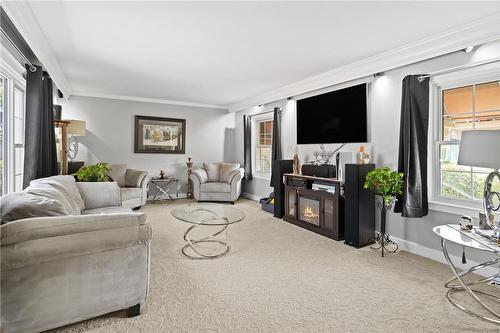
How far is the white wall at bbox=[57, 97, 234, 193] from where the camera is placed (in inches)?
232

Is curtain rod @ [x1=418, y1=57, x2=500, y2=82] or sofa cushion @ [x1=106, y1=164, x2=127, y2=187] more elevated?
curtain rod @ [x1=418, y1=57, x2=500, y2=82]

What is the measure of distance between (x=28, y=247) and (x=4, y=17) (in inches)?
85.9

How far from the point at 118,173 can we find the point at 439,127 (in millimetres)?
5469

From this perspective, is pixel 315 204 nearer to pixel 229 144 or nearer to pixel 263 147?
pixel 263 147

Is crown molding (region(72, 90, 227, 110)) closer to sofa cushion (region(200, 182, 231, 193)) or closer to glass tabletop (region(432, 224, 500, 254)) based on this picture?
sofa cushion (region(200, 182, 231, 193))

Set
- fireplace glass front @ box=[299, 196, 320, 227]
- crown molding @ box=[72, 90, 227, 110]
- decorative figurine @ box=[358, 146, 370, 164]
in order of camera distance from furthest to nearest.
A: crown molding @ box=[72, 90, 227, 110] → fireplace glass front @ box=[299, 196, 320, 227] → decorative figurine @ box=[358, 146, 370, 164]

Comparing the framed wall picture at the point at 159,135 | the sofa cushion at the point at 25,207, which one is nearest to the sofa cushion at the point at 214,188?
the framed wall picture at the point at 159,135

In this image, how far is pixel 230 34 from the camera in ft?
9.61

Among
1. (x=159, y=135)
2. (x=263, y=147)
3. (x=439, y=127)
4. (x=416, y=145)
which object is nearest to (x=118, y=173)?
(x=159, y=135)

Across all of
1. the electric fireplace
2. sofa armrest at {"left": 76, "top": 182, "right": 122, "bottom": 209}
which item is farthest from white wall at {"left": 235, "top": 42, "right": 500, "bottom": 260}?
sofa armrest at {"left": 76, "top": 182, "right": 122, "bottom": 209}

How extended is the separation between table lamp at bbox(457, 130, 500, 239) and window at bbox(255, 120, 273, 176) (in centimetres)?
411

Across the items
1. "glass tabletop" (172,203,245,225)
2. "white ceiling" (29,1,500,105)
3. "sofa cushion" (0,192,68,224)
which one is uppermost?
"white ceiling" (29,1,500,105)

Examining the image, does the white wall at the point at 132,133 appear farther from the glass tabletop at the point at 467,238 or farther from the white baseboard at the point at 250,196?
the glass tabletop at the point at 467,238

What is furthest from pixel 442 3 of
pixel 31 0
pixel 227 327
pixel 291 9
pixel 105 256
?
pixel 31 0
